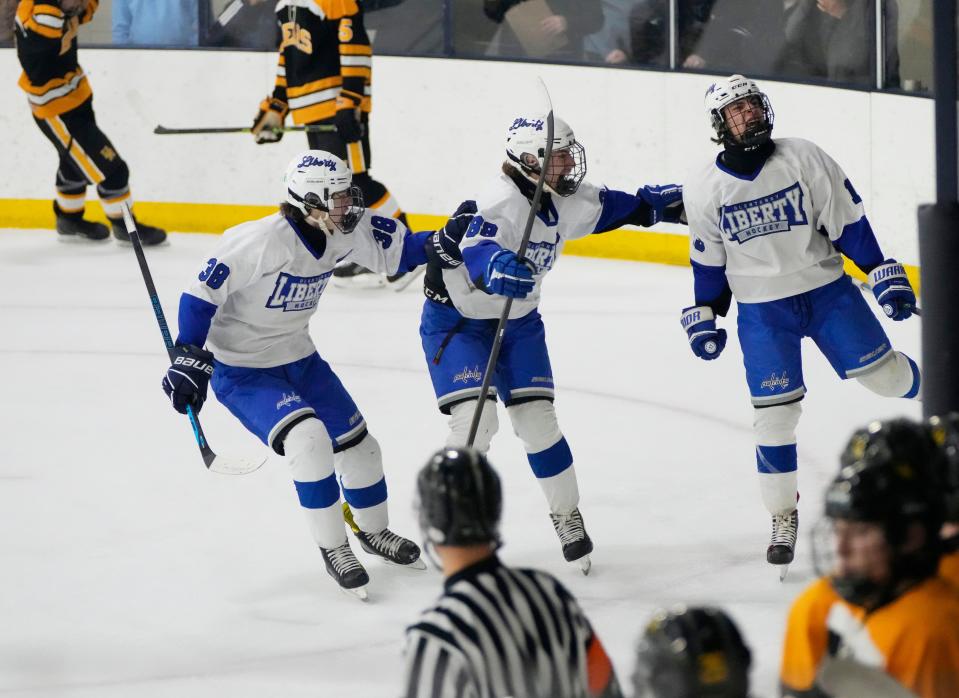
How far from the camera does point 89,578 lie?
13.6ft

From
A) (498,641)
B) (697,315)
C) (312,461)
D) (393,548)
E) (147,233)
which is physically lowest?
(147,233)

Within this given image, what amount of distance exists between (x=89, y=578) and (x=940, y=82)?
8.25ft

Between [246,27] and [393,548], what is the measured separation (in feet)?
17.4

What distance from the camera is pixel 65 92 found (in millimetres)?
8188

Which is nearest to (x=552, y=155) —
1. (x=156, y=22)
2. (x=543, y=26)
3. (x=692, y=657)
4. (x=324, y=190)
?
(x=324, y=190)

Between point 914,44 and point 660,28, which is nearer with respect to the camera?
point 914,44

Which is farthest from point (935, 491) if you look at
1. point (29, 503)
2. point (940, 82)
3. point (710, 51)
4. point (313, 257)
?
point (710, 51)

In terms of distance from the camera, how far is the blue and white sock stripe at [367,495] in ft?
13.6

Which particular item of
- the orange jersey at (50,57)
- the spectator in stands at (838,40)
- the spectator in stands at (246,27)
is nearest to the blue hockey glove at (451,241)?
the spectator in stands at (838,40)

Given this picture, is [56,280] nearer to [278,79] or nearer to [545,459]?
[278,79]

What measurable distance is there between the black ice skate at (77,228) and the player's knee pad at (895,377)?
564 centimetres

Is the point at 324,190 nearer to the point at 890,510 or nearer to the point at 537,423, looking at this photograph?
the point at 537,423

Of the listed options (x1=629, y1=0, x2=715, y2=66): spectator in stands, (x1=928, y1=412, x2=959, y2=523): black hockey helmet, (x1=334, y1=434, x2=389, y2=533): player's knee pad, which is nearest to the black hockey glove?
(x1=629, y1=0, x2=715, y2=66): spectator in stands

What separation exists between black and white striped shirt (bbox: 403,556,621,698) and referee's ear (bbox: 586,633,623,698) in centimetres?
1
